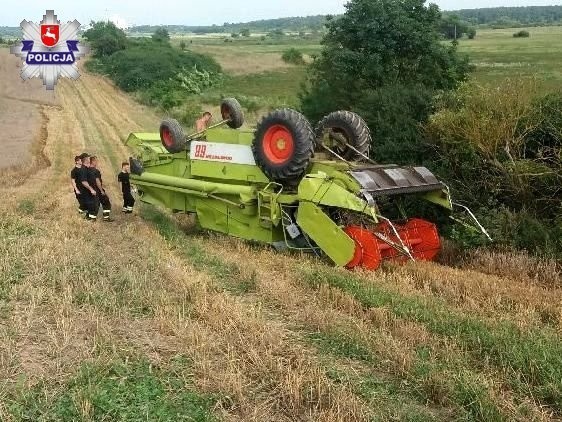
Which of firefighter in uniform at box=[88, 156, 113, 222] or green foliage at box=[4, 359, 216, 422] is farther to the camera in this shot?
firefighter in uniform at box=[88, 156, 113, 222]

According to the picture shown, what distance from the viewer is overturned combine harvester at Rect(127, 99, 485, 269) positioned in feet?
27.5

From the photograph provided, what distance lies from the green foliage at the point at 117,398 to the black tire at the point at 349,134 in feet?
18.3

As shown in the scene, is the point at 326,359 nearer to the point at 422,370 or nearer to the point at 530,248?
the point at 422,370

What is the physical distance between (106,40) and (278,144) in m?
54.5

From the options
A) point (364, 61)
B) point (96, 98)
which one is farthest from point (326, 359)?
point (96, 98)

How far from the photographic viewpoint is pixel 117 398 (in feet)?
14.4

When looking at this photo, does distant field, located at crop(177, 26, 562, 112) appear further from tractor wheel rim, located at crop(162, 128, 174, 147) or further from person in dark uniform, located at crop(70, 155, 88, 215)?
tractor wheel rim, located at crop(162, 128, 174, 147)

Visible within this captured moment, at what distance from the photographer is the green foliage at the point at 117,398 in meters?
4.21

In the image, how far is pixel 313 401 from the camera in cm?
443

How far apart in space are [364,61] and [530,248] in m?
7.80

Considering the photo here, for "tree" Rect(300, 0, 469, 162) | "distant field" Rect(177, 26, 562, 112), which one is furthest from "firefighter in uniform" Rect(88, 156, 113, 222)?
"distant field" Rect(177, 26, 562, 112)

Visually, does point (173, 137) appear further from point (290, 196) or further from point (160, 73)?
point (160, 73)

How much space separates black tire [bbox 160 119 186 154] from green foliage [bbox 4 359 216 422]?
627 centimetres

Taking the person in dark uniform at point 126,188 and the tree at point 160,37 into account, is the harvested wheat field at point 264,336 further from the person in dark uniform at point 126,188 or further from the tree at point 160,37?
the tree at point 160,37
